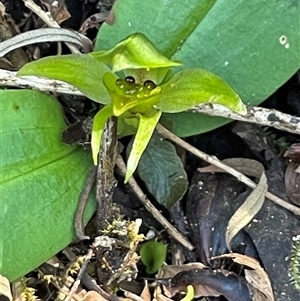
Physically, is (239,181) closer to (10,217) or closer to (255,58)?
(255,58)

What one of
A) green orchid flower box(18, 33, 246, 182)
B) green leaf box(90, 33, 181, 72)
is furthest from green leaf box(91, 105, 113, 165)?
green leaf box(90, 33, 181, 72)

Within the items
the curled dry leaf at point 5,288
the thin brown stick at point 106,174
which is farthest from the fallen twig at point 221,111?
the curled dry leaf at point 5,288

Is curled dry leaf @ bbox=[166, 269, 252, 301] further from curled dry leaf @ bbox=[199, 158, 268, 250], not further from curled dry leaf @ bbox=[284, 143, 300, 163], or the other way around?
curled dry leaf @ bbox=[284, 143, 300, 163]

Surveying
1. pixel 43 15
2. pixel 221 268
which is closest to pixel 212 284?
pixel 221 268

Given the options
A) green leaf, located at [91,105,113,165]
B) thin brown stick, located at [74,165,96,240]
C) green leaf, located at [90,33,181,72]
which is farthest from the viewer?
thin brown stick, located at [74,165,96,240]

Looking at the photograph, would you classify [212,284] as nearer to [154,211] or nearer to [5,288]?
[154,211]

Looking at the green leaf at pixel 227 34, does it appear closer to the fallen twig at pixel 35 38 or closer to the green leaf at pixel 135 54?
the fallen twig at pixel 35 38

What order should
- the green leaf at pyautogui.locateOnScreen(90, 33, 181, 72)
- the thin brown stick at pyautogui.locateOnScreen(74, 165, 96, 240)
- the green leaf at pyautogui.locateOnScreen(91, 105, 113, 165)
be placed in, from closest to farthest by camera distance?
the green leaf at pyautogui.locateOnScreen(90, 33, 181, 72) < the green leaf at pyautogui.locateOnScreen(91, 105, 113, 165) < the thin brown stick at pyautogui.locateOnScreen(74, 165, 96, 240)
